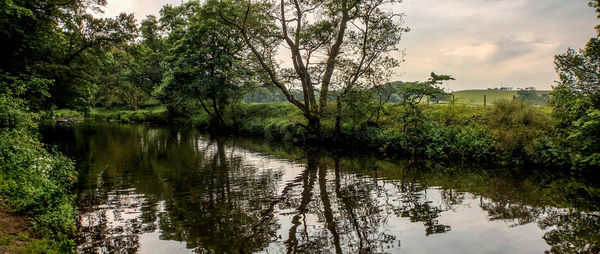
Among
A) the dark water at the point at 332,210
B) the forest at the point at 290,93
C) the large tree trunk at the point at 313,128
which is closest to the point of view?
the dark water at the point at 332,210

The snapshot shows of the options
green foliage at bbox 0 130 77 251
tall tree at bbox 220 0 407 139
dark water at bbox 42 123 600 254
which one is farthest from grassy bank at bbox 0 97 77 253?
tall tree at bbox 220 0 407 139

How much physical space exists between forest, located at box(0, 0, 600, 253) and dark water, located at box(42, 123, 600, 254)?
136 cm

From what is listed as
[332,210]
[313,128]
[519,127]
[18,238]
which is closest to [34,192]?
[18,238]

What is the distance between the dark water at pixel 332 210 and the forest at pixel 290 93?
4.46 ft

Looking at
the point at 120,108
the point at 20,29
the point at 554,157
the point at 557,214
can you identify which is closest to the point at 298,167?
the point at 557,214

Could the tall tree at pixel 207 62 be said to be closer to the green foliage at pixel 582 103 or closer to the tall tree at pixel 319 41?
the tall tree at pixel 319 41

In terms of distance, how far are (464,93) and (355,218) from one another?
57043 mm

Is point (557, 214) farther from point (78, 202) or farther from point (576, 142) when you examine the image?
point (78, 202)

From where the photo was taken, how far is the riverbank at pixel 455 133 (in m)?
14.3

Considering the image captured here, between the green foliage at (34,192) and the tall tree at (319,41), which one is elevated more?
the tall tree at (319,41)

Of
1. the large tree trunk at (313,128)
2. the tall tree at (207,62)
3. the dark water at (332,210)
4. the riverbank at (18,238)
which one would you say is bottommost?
the dark water at (332,210)

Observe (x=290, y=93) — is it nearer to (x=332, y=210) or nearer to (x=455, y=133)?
(x=455, y=133)

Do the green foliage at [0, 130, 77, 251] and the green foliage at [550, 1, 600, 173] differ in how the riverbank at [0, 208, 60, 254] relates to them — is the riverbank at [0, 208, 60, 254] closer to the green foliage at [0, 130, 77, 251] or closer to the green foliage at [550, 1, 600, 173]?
the green foliage at [0, 130, 77, 251]

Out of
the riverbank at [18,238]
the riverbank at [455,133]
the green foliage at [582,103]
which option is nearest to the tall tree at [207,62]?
the riverbank at [455,133]
